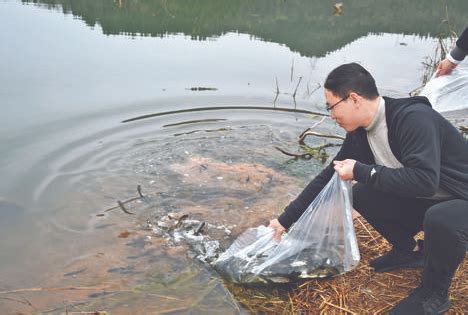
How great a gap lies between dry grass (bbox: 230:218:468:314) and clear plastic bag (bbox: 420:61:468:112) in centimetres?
139

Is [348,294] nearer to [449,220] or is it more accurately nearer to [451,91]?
[449,220]

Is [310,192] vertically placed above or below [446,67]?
below

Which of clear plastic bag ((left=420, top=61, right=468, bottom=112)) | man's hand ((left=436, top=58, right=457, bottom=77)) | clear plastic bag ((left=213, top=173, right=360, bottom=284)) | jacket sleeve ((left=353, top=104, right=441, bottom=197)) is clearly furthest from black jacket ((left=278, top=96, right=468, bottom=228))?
clear plastic bag ((left=420, top=61, right=468, bottom=112))

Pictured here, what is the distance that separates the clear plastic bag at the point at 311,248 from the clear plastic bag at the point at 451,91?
5.64 ft

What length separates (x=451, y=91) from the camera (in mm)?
3762

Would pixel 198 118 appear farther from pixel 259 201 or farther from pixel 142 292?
pixel 142 292

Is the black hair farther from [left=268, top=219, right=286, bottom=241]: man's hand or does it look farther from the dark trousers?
[left=268, top=219, right=286, bottom=241]: man's hand

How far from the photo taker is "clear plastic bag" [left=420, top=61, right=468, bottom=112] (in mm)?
3703

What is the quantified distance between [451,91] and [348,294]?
6.56 feet

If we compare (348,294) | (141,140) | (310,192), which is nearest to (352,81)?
(310,192)

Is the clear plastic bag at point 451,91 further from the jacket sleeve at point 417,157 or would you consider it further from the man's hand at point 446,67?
the jacket sleeve at point 417,157

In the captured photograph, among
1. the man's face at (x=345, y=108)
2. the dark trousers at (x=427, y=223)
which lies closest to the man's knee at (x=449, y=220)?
the dark trousers at (x=427, y=223)

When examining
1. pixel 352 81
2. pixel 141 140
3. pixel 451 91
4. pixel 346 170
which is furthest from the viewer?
pixel 141 140

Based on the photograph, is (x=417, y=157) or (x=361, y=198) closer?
(x=417, y=157)
